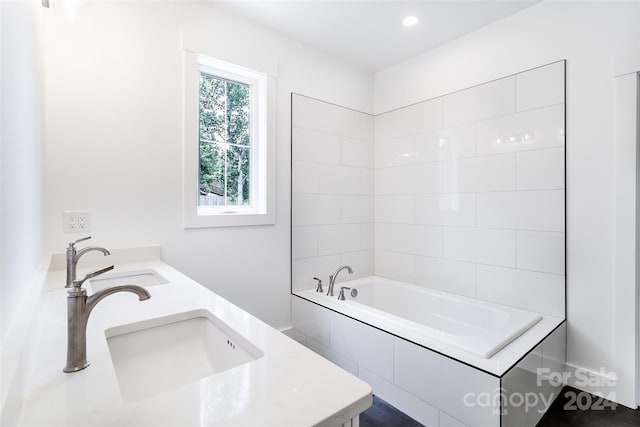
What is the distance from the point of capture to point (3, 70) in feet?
2.13

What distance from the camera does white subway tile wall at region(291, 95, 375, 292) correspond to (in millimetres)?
2559

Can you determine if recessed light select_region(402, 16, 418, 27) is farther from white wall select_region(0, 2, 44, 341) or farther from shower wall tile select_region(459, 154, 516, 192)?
white wall select_region(0, 2, 44, 341)

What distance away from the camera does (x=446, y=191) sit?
2.54 m

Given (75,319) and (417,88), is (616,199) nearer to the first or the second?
(417,88)

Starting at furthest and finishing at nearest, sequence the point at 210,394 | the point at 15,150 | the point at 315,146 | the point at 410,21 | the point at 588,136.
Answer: the point at 315,146 → the point at 410,21 → the point at 588,136 → the point at 15,150 → the point at 210,394

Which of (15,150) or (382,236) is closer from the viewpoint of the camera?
(15,150)

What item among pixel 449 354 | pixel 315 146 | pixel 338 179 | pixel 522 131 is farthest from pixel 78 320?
pixel 522 131

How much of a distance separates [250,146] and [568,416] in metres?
2.61

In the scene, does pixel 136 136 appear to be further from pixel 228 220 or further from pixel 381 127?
pixel 381 127

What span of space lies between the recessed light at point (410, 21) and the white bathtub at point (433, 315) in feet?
6.71

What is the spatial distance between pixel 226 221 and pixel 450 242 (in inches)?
68.7

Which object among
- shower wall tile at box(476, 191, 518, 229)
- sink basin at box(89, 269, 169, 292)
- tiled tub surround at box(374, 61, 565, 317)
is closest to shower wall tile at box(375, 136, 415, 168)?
tiled tub surround at box(374, 61, 565, 317)

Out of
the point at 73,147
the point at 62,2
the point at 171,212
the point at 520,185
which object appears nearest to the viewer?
the point at 62,2

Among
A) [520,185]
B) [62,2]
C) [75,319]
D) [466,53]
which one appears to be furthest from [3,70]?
[466,53]
